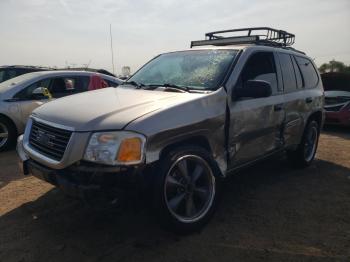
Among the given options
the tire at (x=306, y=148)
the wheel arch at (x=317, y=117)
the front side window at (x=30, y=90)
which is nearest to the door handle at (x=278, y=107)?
the tire at (x=306, y=148)

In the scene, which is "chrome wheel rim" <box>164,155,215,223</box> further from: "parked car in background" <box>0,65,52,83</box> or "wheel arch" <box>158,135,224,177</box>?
"parked car in background" <box>0,65,52,83</box>

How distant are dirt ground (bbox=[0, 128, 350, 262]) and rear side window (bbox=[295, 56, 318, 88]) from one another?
1.65 meters

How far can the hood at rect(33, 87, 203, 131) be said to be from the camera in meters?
3.13

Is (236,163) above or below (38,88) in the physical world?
below

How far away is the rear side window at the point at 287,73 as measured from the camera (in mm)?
5074

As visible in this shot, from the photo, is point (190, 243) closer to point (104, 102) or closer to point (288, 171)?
point (104, 102)

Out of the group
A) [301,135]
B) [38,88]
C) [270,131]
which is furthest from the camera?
[38,88]

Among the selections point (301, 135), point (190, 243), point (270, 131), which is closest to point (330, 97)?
point (301, 135)

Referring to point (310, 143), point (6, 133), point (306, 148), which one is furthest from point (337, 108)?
point (6, 133)

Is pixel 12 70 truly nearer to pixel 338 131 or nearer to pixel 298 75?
pixel 298 75

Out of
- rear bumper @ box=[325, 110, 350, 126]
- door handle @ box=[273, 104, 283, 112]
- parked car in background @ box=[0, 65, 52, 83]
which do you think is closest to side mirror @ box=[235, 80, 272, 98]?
door handle @ box=[273, 104, 283, 112]

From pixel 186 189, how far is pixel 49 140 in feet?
4.47

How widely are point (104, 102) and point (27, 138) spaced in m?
0.94

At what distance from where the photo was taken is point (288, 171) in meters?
5.90
